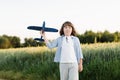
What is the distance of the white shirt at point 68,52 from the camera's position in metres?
7.31

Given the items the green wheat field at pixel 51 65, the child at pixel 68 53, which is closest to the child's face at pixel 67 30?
the child at pixel 68 53

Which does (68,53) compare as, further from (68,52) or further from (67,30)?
(67,30)

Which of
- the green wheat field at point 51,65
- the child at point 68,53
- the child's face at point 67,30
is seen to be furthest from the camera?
the green wheat field at point 51,65

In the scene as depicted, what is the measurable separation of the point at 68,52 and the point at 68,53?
0.07 ft

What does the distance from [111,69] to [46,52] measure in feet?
17.4

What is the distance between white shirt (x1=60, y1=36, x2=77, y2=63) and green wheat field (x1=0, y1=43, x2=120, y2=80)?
3.18 metres

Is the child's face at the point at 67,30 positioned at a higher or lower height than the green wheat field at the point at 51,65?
higher

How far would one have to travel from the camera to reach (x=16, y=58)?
1683 cm

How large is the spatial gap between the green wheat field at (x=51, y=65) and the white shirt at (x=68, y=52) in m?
3.18

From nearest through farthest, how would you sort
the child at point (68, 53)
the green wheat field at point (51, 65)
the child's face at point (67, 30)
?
1. the child at point (68, 53)
2. the child's face at point (67, 30)
3. the green wheat field at point (51, 65)

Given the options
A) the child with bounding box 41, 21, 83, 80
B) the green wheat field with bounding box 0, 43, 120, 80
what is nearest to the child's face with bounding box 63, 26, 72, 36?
the child with bounding box 41, 21, 83, 80

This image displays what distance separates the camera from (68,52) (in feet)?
24.2

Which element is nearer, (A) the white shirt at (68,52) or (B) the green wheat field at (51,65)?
(A) the white shirt at (68,52)

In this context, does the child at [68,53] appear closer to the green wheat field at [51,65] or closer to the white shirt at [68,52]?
the white shirt at [68,52]
